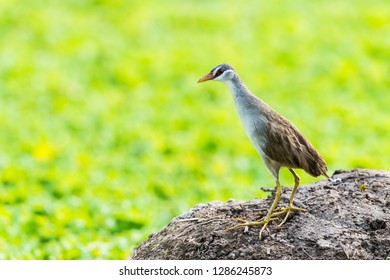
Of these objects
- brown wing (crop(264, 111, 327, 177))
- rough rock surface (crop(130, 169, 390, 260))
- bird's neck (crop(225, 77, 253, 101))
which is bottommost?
rough rock surface (crop(130, 169, 390, 260))

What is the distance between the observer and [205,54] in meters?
14.1

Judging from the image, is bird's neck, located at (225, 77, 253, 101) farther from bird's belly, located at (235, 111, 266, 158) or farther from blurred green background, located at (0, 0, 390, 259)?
blurred green background, located at (0, 0, 390, 259)

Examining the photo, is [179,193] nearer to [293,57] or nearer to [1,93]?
[1,93]

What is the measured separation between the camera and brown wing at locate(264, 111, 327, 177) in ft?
15.8

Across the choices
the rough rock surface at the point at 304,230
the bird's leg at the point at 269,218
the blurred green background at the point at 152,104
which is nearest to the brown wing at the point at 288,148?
the bird's leg at the point at 269,218

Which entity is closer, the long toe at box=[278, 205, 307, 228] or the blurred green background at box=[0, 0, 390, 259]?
the long toe at box=[278, 205, 307, 228]

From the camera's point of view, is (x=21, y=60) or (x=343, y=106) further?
(x=21, y=60)

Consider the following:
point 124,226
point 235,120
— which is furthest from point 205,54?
point 124,226

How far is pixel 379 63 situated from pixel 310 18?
265 centimetres

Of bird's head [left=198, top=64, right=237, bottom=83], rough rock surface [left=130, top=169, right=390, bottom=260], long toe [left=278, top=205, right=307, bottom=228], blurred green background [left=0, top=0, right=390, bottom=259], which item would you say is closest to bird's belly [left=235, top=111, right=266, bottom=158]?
bird's head [left=198, top=64, right=237, bottom=83]

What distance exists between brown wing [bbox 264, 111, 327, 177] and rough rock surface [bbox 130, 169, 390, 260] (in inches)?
13.0

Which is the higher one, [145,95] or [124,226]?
[145,95]
